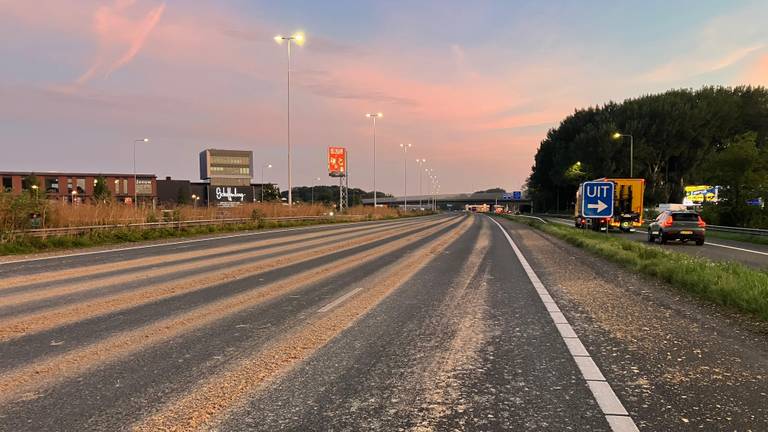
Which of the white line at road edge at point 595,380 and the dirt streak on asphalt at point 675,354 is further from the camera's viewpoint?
the dirt streak on asphalt at point 675,354

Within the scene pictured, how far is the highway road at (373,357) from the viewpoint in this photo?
355cm

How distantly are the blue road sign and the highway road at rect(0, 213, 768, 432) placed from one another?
8.43 metres

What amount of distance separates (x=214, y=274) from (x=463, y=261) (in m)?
7.11

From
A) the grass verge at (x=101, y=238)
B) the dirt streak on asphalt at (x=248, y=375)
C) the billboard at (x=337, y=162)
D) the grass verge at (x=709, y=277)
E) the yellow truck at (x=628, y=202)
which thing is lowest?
the grass verge at (x=101, y=238)

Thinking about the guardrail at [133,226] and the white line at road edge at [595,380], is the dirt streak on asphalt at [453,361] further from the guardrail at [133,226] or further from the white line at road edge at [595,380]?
the guardrail at [133,226]

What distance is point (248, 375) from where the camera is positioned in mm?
4414

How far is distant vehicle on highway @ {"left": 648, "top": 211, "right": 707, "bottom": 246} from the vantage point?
20844mm

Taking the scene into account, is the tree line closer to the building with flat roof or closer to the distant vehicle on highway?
the distant vehicle on highway

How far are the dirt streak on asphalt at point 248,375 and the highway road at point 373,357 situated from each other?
0.06 feet

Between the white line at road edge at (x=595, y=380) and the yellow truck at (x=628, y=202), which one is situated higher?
the yellow truck at (x=628, y=202)

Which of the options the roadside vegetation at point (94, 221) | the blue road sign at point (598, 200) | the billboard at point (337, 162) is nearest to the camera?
the roadside vegetation at point (94, 221)

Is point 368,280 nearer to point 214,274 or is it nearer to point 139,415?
point 214,274

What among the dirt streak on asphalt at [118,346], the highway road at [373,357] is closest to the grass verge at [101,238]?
the highway road at [373,357]

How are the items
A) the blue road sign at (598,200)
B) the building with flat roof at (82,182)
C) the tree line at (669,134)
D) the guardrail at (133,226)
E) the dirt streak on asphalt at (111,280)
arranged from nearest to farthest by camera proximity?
the dirt streak on asphalt at (111,280)
the guardrail at (133,226)
the blue road sign at (598,200)
the tree line at (669,134)
the building with flat roof at (82,182)
